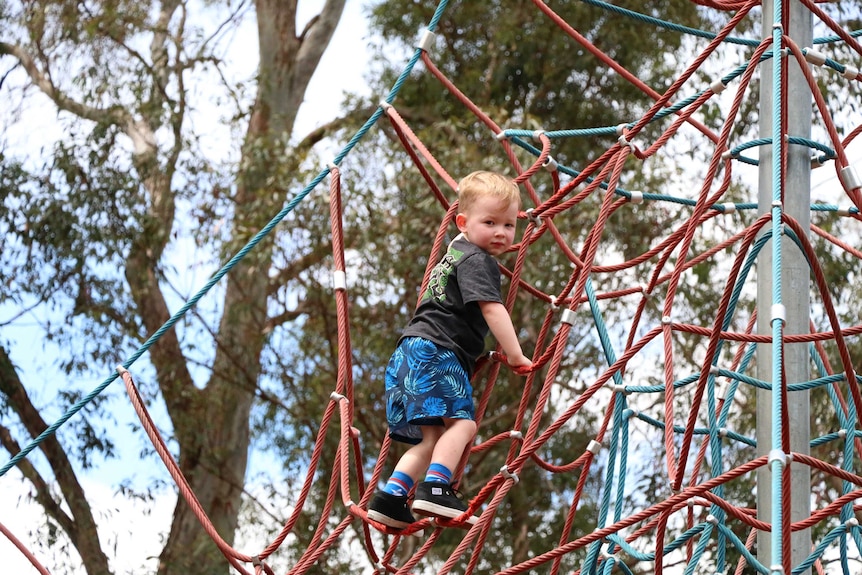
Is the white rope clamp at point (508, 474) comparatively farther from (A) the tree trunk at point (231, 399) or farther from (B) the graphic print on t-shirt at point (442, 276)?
(A) the tree trunk at point (231, 399)

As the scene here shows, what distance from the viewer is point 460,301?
2.41 metres

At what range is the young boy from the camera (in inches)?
91.0

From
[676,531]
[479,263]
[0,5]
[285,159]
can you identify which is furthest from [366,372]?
[479,263]

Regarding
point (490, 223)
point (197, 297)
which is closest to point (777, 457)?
point (490, 223)

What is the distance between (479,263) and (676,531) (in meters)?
4.34

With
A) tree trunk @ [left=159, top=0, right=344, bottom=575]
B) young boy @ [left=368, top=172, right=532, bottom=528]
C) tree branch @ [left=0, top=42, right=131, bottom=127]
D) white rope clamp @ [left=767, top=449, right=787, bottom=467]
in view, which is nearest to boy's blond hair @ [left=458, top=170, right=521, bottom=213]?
young boy @ [left=368, top=172, right=532, bottom=528]

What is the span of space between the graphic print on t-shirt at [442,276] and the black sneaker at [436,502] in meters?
0.36

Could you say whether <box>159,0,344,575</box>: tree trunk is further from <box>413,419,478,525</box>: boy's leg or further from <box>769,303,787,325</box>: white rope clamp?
<box>769,303,787,325</box>: white rope clamp

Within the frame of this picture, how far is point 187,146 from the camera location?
729 cm

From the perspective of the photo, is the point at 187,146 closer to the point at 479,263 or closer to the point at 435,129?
the point at 435,129

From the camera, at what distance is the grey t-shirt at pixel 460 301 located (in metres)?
2.38

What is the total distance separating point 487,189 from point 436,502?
1.92ft

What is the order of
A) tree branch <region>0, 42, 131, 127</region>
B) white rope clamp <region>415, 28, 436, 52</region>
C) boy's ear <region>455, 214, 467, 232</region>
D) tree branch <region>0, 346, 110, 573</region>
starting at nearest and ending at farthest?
boy's ear <region>455, 214, 467, 232</region>
white rope clamp <region>415, 28, 436, 52</region>
tree branch <region>0, 346, 110, 573</region>
tree branch <region>0, 42, 131, 127</region>

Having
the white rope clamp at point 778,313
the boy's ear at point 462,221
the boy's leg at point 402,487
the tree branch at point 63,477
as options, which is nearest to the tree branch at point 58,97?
the tree branch at point 63,477
